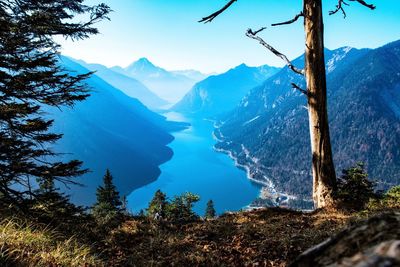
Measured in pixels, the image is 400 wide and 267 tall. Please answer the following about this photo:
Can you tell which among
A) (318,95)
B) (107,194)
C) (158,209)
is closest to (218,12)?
(318,95)

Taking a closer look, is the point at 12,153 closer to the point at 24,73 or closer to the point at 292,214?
the point at 24,73

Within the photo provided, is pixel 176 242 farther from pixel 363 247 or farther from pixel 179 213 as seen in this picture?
pixel 179 213

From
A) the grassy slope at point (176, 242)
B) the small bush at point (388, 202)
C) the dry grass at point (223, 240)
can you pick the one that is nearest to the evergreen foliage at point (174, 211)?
the dry grass at point (223, 240)

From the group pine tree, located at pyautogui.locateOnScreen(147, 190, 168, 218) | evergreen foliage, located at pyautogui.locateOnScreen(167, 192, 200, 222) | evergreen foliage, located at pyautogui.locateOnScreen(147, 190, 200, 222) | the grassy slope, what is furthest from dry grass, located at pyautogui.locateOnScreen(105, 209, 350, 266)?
pine tree, located at pyautogui.locateOnScreen(147, 190, 168, 218)

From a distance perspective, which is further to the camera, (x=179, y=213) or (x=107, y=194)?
(x=107, y=194)

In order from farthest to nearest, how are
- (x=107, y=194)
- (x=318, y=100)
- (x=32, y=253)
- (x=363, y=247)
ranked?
(x=107, y=194), (x=318, y=100), (x=32, y=253), (x=363, y=247)
